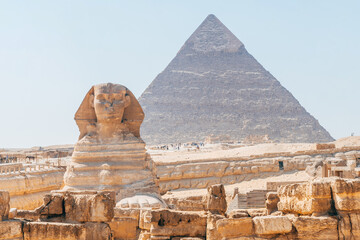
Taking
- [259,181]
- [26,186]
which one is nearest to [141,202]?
[26,186]

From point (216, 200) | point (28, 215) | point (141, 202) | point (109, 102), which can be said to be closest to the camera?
A: point (216, 200)

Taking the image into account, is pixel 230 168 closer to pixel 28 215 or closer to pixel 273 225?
pixel 28 215

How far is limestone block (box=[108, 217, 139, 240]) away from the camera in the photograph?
18.8ft

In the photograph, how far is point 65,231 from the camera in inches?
170

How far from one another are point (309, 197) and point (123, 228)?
1952 mm

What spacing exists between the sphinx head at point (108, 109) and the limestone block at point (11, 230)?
21.2ft

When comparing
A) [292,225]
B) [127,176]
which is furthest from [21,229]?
[127,176]

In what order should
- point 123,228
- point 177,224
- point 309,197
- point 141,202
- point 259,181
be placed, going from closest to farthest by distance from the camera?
point 309,197, point 177,224, point 123,228, point 141,202, point 259,181

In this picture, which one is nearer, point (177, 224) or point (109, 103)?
point (177, 224)

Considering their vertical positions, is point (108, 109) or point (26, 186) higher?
point (108, 109)

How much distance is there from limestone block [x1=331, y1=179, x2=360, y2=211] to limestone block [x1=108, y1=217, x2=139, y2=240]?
2112 mm

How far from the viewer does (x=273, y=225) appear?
4430 millimetres

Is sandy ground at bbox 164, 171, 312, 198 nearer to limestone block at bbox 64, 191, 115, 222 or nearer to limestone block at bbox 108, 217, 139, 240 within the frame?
limestone block at bbox 108, 217, 139, 240

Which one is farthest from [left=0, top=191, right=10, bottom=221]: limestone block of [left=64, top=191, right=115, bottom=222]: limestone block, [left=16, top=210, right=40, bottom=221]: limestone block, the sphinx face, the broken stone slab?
the sphinx face
